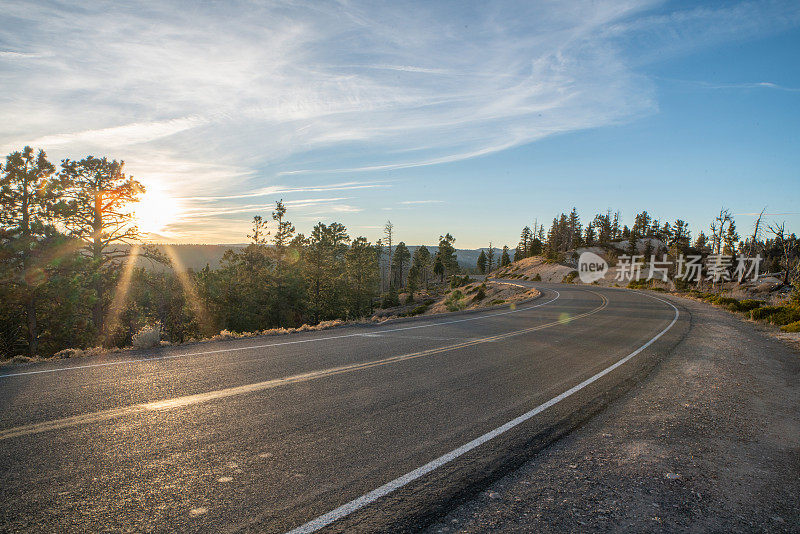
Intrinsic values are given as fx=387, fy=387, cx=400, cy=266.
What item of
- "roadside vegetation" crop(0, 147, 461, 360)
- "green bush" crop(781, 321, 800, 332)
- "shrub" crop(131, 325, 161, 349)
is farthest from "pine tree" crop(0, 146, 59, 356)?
"green bush" crop(781, 321, 800, 332)

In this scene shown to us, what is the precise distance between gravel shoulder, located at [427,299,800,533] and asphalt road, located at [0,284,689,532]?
30cm

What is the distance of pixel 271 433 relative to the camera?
4012mm

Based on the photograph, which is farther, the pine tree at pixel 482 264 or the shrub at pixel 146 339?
the pine tree at pixel 482 264

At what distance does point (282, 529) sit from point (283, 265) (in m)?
45.8

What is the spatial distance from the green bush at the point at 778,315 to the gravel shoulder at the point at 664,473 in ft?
42.0

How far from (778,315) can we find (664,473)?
61.2 feet

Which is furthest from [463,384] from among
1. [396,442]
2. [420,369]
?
[396,442]

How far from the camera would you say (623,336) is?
Answer: 12258 millimetres

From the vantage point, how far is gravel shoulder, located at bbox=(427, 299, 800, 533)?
2963mm

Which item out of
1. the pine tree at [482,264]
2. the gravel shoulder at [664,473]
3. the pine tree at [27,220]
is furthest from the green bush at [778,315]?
the pine tree at [482,264]

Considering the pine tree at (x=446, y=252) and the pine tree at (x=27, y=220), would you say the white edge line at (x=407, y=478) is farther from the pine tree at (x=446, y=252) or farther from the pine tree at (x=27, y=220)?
the pine tree at (x=446, y=252)

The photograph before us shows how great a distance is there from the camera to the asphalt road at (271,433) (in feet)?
9.07

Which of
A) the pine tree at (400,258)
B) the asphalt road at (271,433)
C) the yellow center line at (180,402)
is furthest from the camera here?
the pine tree at (400,258)

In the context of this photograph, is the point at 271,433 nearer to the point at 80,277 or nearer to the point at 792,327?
the point at 792,327
